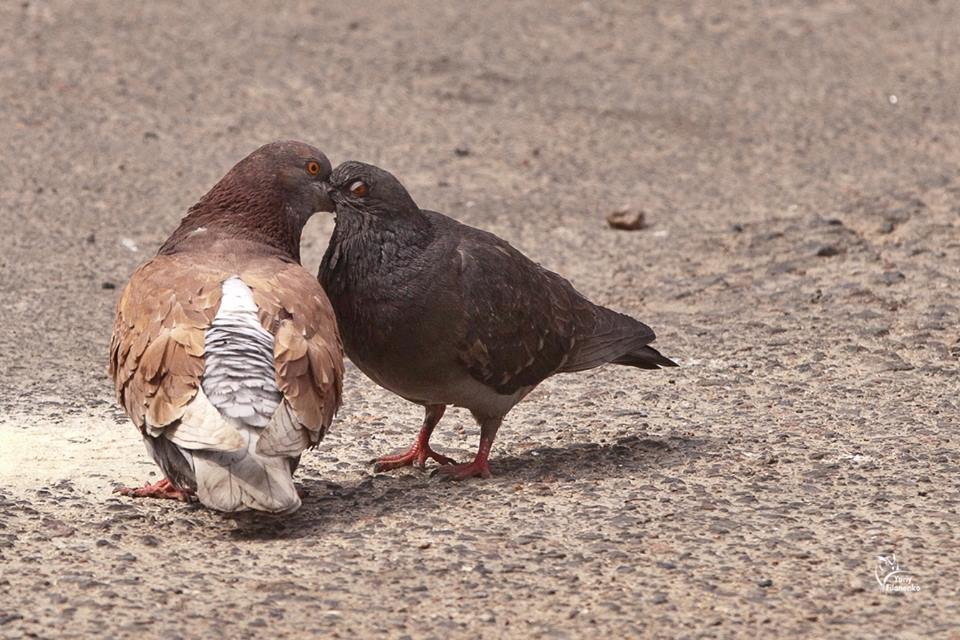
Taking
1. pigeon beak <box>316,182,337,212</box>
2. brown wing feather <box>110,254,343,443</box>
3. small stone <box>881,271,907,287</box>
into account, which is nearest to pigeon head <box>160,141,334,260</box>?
pigeon beak <box>316,182,337,212</box>

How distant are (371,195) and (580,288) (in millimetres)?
3102

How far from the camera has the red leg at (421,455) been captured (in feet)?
18.1

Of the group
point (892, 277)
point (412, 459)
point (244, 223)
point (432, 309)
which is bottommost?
point (892, 277)

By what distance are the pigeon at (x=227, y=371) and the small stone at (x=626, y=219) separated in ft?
14.0

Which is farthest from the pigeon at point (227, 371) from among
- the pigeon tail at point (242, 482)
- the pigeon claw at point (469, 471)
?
the pigeon claw at point (469, 471)

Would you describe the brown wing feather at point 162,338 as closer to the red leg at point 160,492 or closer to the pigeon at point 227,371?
the pigeon at point 227,371

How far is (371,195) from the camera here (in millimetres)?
5309

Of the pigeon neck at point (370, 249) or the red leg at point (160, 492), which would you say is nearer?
the red leg at point (160, 492)

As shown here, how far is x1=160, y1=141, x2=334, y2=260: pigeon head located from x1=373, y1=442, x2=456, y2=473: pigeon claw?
83 cm

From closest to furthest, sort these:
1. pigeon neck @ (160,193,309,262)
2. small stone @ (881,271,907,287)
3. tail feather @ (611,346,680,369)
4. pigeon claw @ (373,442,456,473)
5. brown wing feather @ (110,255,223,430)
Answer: brown wing feather @ (110,255,223,430) → pigeon neck @ (160,193,309,262) → pigeon claw @ (373,442,456,473) → tail feather @ (611,346,680,369) → small stone @ (881,271,907,287)

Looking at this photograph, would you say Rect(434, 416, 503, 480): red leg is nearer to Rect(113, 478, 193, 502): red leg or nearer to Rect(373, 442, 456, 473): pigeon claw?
Rect(373, 442, 456, 473): pigeon claw

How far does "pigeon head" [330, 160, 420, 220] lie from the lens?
528 cm

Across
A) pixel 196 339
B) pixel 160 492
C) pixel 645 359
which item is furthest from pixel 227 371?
pixel 645 359

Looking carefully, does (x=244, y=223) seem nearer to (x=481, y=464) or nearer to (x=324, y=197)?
(x=324, y=197)
